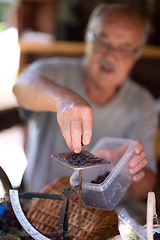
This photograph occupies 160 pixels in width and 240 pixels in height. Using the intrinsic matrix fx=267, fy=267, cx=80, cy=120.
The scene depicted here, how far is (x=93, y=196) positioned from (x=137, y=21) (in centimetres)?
91

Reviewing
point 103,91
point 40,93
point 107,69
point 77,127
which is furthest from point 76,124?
point 103,91

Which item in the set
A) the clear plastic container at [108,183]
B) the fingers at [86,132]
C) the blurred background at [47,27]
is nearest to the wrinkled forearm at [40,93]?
the fingers at [86,132]

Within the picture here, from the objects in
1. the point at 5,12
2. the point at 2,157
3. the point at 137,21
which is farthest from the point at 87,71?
the point at 5,12

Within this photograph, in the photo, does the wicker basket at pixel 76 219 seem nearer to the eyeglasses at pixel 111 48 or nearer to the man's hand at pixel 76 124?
the man's hand at pixel 76 124

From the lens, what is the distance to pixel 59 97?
0.78m

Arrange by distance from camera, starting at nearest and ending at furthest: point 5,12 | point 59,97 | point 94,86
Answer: point 59,97 → point 94,86 → point 5,12

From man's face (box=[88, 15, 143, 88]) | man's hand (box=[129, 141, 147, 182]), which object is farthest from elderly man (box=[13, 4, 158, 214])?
man's hand (box=[129, 141, 147, 182])

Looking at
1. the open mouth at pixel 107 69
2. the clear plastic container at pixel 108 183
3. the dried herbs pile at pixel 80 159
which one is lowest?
the clear plastic container at pixel 108 183

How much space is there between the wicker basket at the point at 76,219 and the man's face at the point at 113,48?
683 mm

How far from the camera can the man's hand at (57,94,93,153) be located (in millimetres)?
620

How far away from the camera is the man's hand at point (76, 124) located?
24.4 inches

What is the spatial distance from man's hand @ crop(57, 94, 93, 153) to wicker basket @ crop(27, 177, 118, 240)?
6.8 inches

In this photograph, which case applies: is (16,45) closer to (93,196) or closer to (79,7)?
(79,7)

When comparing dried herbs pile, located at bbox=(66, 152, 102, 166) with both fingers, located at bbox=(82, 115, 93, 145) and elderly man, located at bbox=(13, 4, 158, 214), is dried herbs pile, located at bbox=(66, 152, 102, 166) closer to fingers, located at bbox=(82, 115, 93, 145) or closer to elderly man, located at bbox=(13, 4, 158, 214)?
fingers, located at bbox=(82, 115, 93, 145)
